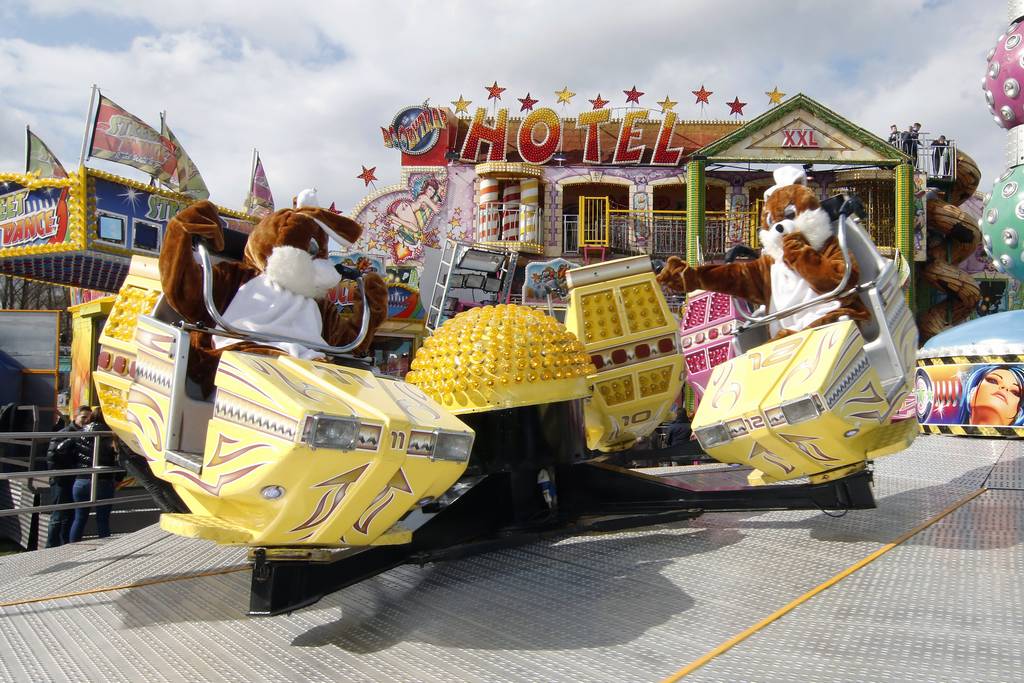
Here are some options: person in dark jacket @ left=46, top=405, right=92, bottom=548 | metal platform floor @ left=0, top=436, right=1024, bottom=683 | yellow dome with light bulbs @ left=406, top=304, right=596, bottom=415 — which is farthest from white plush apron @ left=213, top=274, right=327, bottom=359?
person in dark jacket @ left=46, top=405, right=92, bottom=548

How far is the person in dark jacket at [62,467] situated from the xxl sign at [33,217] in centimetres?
396

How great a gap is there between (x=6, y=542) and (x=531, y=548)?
766cm

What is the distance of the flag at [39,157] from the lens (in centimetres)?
1234

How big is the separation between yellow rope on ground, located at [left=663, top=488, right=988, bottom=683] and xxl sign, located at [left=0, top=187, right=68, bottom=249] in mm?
9635

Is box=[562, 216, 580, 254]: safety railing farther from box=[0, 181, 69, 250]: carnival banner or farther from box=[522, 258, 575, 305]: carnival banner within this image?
box=[0, 181, 69, 250]: carnival banner

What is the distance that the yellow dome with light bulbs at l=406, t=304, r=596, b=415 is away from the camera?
3.83 meters

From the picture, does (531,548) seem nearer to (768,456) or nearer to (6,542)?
(768,456)

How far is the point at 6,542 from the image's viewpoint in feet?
29.6

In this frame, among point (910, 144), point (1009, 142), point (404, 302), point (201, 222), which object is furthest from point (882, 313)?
point (910, 144)

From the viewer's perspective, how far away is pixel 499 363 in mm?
3861

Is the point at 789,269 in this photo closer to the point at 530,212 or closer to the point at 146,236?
the point at 146,236

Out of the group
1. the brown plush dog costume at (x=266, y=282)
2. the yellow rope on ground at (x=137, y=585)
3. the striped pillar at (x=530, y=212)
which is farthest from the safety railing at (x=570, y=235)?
the yellow rope on ground at (x=137, y=585)

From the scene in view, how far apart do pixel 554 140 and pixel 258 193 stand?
6.31 m

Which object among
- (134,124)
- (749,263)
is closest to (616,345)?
(749,263)
